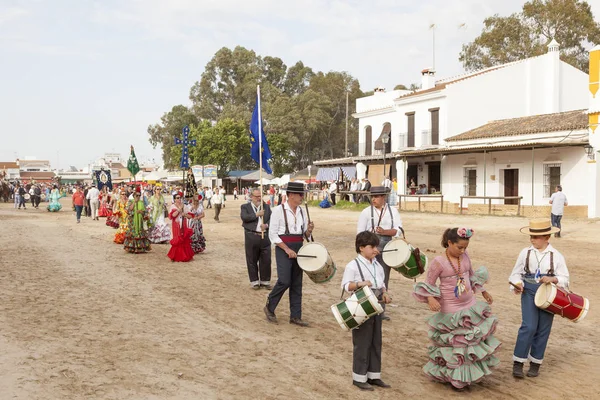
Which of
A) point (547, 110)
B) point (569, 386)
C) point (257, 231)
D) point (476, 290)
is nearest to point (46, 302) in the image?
point (257, 231)

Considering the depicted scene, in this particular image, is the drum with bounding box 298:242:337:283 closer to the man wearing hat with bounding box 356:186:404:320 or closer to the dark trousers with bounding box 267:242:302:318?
the dark trousers with bounding box 267:242:302:318

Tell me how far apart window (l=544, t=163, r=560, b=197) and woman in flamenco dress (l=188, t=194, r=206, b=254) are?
1784 cm

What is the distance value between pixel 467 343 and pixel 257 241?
15.8 ft

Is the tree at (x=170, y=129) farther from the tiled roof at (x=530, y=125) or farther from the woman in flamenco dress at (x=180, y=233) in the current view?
the woman in flamenco dress at (x=180, y=233)

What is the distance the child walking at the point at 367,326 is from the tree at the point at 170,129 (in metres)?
58.3

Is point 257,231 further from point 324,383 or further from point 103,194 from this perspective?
point 103,194

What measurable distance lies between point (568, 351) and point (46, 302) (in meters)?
6.68

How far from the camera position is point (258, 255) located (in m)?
9.05

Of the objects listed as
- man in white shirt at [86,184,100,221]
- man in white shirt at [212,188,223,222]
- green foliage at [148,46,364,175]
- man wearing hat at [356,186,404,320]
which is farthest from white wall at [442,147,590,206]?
green foliage at [148,46,364,175]

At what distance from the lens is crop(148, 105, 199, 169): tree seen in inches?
2562

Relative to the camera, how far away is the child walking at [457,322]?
4.54m

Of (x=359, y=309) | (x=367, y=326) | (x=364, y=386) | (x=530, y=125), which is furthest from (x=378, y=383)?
(x=530, y=125)

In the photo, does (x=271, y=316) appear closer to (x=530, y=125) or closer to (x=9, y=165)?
(x=530, y=125)

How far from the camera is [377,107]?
126 feet
